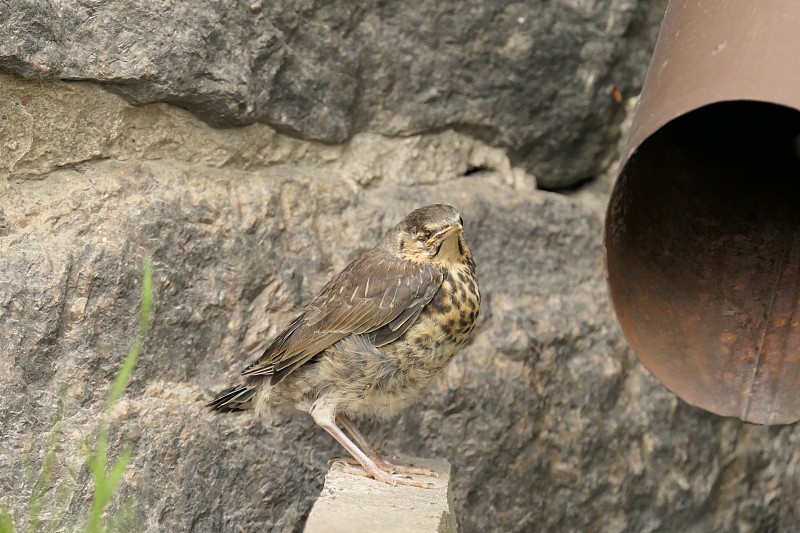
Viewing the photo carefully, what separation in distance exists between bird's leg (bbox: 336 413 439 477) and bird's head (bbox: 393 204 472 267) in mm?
622

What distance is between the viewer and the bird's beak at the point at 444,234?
339cm

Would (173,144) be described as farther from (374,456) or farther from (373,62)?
(374,456)

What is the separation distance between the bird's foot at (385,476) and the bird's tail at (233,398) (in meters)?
0.41

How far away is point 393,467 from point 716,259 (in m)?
1.25

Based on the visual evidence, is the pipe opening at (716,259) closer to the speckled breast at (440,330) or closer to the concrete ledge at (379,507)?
the speckled breast at (440,330)

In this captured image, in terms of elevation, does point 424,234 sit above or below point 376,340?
above

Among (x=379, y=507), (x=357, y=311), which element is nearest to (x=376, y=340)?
(x=357, y=311)

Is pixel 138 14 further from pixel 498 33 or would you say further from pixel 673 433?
pixel 673 433

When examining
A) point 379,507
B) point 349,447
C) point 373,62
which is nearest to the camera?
point 379,507

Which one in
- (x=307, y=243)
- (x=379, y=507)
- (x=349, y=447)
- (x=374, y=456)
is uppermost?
(x=307, y=243)

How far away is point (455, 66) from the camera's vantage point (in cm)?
385

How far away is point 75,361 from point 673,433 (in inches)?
89.0

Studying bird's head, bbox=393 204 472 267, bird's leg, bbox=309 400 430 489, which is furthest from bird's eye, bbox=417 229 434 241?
bird's leg, bbox=309 400 430 489

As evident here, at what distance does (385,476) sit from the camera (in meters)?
3.28
